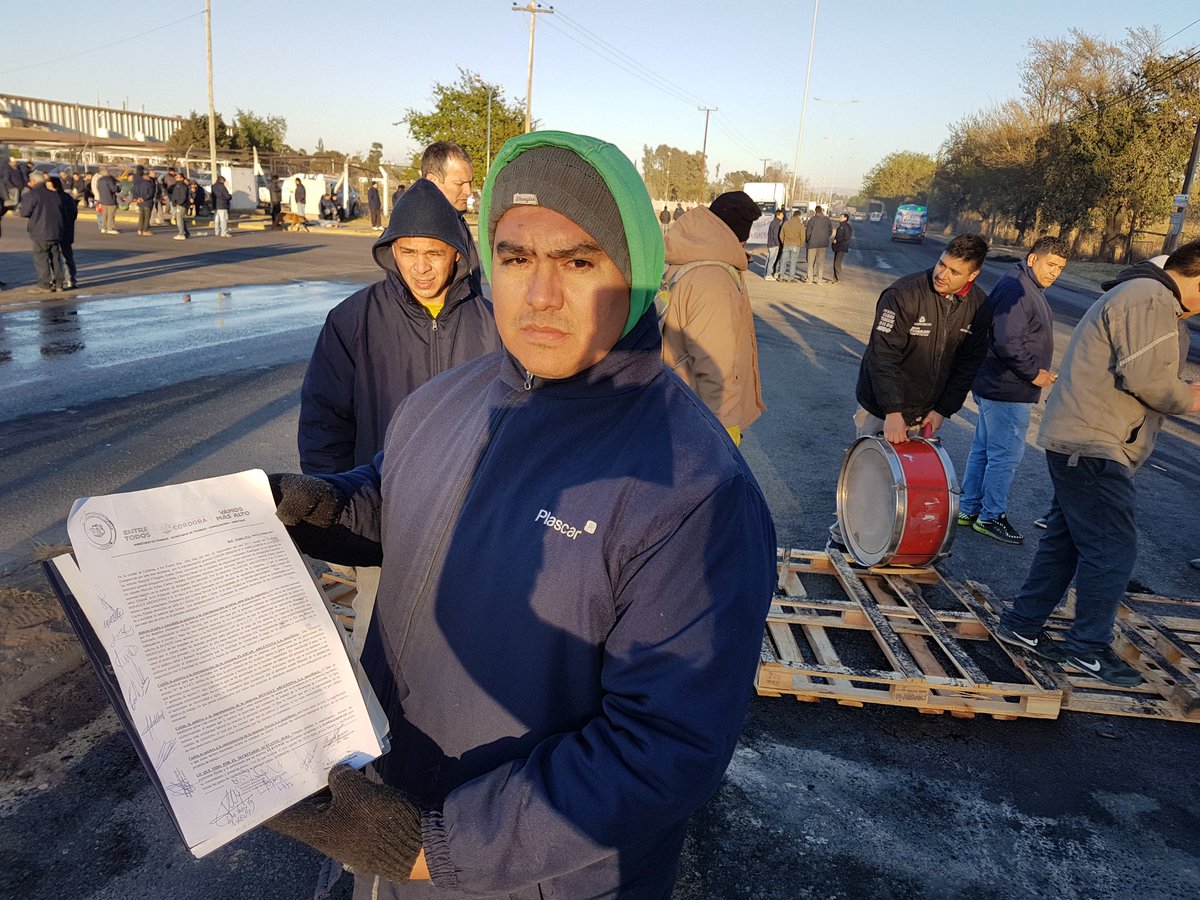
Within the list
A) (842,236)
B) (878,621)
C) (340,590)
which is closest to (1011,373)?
(878,621)

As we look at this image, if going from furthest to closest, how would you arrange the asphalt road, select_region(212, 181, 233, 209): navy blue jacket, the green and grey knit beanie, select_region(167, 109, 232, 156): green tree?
1. select_region(167, 109, 232, 156): green tree
2. select_region(212, 181, 233, 209): navy blue jacket
3. the asphalt road
4. the green and grey knit beanie

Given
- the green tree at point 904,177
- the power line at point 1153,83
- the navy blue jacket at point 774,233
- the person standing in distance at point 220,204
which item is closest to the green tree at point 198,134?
the person standing in distance at point 220,204

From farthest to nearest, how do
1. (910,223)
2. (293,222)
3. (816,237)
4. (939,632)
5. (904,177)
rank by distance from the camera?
(904,177) < (910,223) < (293,222) < (816,237) < (939,632)

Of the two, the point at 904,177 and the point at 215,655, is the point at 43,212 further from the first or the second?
the point at 904,177

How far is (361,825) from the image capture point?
1.14m

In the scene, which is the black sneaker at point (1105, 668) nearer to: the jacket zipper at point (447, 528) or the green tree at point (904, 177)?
the jacket zipper at point (447, 528)

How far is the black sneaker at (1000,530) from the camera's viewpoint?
19.5 ft

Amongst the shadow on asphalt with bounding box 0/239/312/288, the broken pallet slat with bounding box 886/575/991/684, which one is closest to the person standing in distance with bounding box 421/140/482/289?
the broken pallet slat with bounding box 886/575/991/684

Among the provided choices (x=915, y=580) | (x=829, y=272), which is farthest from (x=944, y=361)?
(x=829, y=272)

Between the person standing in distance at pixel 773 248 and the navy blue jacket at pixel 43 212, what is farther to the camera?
the person standing in distance at pixel 773 248

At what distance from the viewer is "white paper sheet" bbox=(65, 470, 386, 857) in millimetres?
1097

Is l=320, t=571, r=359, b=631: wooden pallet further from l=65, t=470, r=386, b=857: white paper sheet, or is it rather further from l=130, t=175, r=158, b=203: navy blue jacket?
l=130, t=175, r=158, b=203: navy blue jacket

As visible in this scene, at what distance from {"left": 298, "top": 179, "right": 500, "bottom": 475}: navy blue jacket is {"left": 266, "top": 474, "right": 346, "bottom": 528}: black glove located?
1.75 meters

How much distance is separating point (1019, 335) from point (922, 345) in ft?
3.30
